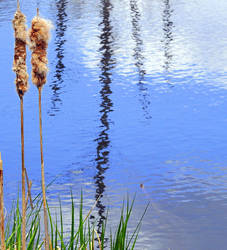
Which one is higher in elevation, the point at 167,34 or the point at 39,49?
the point at 167,34

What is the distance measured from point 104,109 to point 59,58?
3350 mm

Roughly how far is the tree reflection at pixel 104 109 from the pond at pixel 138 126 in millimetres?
17

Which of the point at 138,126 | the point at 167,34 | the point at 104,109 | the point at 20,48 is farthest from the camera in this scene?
the point at 167,34

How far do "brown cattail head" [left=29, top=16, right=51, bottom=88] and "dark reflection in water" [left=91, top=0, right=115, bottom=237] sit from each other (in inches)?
70.5

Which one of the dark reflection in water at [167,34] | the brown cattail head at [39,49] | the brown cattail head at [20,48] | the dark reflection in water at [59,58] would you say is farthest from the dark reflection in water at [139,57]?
the brown cattail head at [20,48]

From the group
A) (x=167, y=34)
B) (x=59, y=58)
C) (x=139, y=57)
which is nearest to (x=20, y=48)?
(x=139, y=57)

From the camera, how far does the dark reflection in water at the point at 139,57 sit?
8.59 metres

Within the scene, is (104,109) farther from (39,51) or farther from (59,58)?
(39,51)

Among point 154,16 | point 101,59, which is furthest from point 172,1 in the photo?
point 101,59

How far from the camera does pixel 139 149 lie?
23.1 ft

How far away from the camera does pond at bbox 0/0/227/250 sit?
5.55 m

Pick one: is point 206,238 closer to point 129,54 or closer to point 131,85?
point 131,85

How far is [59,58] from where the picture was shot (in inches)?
448

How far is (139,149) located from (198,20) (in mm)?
8380
